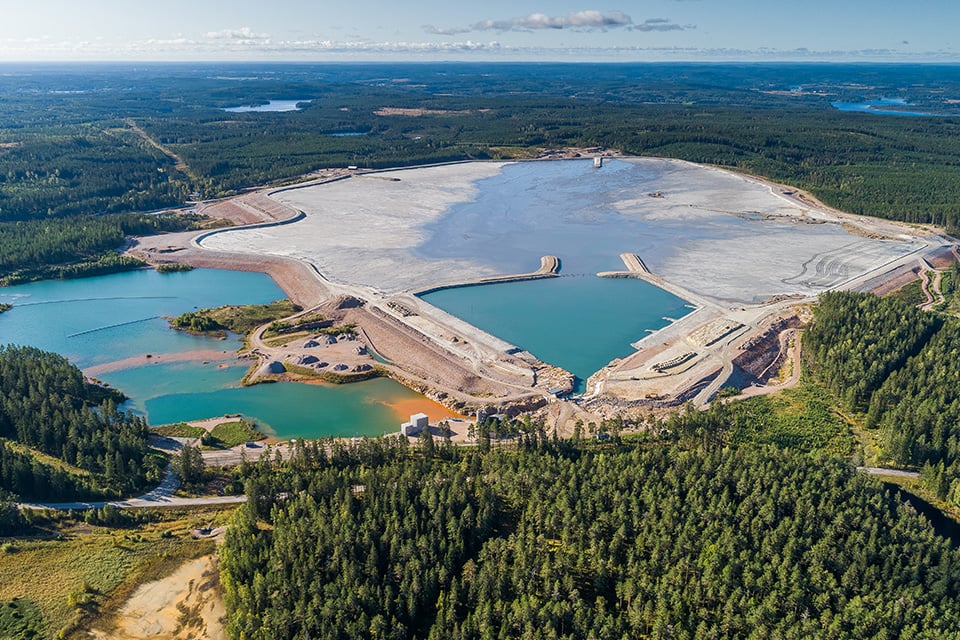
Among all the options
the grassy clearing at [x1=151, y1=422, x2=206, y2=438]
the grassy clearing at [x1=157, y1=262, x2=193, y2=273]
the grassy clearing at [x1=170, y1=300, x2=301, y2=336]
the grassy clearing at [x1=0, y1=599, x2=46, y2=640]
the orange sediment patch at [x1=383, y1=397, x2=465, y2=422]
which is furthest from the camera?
the grassy clearing at [x1=157, y1=262, x2=193, y2=273]

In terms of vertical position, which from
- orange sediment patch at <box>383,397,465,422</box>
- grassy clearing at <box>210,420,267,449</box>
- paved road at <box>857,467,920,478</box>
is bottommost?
paved road at <box>857,467,920,478</box>

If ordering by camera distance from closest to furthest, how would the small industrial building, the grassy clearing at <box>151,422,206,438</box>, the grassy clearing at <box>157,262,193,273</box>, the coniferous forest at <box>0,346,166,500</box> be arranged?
the coniferous forest at <box>0,346,166,500</box> < the small industrial building < the grassy clearing at <box>151,422,206,438</box> < the grassy clearing at <box>157,262,193,273</box>

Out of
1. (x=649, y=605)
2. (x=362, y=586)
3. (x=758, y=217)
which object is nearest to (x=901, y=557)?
(x=649, y=605)

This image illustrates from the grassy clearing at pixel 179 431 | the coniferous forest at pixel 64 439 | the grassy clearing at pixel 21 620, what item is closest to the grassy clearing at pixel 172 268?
the coniferous forest at pixel 64 439

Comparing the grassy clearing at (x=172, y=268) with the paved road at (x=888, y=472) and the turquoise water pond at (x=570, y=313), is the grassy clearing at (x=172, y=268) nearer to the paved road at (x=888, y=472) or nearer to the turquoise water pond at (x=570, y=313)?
the turquoise water pond at (x=570, y=313)

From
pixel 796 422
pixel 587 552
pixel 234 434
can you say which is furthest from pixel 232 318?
pixel 796 422

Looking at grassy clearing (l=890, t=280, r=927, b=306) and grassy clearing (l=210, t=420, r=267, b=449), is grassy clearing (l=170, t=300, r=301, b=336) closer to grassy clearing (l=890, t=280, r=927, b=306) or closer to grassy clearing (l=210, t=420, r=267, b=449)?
grassy clearing (l=210, t=420, r=267, b=449)

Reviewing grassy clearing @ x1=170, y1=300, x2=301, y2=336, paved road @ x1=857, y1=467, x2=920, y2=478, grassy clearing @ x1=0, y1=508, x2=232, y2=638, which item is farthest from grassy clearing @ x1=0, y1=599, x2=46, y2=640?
paved road @ x1=857, y1=467, x2=920, y2=478

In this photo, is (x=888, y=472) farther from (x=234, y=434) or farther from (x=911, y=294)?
(x=234, y=434)
